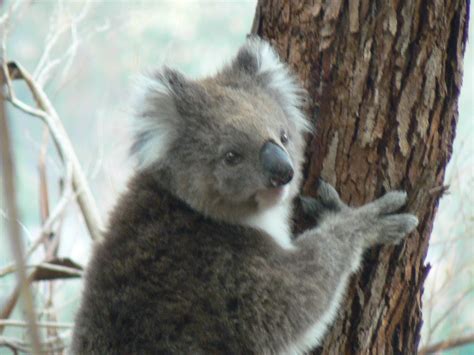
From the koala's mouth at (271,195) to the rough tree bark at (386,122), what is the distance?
15 cm

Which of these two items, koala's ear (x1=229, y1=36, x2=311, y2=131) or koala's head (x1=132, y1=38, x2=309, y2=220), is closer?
koala's head (x1=132, y1=38, x2=309, y2=220)

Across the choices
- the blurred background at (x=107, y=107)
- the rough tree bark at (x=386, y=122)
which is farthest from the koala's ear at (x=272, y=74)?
the blurred background at (x=107, y=107)

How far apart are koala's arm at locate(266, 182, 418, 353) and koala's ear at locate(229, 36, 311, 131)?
0.34 m

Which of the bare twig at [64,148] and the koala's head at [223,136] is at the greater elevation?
the koala's head at [223,136]

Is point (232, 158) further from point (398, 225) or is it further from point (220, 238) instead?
point (398, 225)

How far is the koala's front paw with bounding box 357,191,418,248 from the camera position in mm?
2404

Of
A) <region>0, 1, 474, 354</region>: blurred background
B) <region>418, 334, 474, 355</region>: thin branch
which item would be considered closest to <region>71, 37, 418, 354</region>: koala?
<region>0, 1, 474, 354</region>: blurred background

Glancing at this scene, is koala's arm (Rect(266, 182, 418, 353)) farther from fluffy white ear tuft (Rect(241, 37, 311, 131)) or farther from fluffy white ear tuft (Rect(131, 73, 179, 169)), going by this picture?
fluffy white ear tuft (Rect(131, 73, 179, 169))

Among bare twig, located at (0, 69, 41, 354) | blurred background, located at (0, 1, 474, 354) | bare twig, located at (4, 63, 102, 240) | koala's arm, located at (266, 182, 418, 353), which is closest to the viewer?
bare twig, located at (0, 69, 41, 354)

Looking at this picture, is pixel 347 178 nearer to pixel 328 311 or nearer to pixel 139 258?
pixel 328 311

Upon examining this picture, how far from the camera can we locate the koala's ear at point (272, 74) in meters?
2.63

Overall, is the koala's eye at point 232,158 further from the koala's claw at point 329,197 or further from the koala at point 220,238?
the koala's claw at point 329,197

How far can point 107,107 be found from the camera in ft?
16.2

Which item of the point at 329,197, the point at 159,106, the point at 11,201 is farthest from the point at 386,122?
the point at 11,201
